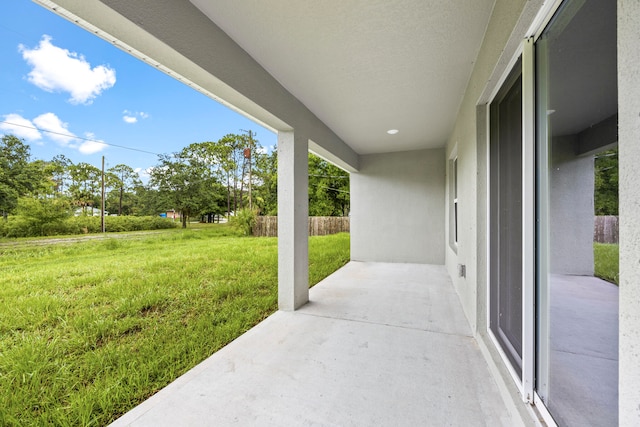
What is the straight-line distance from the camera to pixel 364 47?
2.09 metres

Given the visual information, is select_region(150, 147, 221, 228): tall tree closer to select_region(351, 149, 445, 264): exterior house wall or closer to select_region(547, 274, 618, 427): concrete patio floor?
select_region(351, 149, 445, 264): exterior house wall

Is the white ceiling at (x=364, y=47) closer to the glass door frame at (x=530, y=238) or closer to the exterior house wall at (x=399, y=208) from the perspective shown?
the glass door frame at (x=530, y=238)

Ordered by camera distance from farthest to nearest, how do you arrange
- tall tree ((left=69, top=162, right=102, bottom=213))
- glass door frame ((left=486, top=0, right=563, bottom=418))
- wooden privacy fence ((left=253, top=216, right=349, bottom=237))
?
wooden privacy fence ((left=253, top=216, right=349, bottom=237)) → tall tree ((left=69, top=162, right=102, bottom=213)) → glass door frame ((left=486, top=0, right=563, bottom=418))

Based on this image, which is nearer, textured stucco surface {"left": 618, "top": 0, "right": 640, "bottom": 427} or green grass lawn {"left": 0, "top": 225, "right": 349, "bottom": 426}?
textured stucco surface {"left": 618, "top": 0, "right": 640, "bottom": 427}

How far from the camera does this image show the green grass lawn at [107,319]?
1659 mm

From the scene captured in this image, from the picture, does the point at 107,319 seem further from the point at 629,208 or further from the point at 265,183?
the point at 265,183

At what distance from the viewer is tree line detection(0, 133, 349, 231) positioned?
3.29 meters

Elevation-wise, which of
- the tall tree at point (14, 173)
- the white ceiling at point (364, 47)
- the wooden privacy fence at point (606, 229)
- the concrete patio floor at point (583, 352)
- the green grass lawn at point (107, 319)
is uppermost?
the white ceiling at point (364, 47)

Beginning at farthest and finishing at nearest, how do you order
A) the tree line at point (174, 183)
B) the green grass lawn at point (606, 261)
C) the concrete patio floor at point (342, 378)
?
the tree line at point (174, 183) → the concrete patio floor at point (342, 378) → the green grass lawn at point (606, 261)

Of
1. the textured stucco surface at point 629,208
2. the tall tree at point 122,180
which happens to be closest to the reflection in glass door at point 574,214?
the textured stucco surface at point 629,208

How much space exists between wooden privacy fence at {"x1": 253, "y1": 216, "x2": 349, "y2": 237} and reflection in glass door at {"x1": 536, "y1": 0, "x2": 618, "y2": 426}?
1047cm

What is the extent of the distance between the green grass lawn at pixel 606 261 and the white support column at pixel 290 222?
2411 millimetres

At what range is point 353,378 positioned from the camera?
5.77ft

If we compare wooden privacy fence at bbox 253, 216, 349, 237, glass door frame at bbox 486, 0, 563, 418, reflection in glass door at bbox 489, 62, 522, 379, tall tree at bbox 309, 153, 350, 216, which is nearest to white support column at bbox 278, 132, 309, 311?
reflection in glass door at bbox 489, 62, 522, 379
